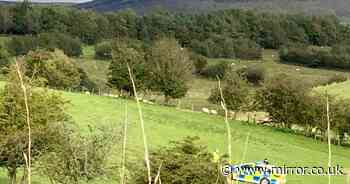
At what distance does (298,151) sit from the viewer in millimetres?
43562

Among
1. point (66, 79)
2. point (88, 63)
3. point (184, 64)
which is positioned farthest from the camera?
point (88, 63)

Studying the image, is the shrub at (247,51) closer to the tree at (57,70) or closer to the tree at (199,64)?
the tree at (199,64)

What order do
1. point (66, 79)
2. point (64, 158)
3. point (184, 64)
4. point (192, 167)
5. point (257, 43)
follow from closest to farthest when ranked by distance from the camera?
point (192, 167) → point (64, 158) → point (66, 79) → point (184, 64) → point (257, 43)

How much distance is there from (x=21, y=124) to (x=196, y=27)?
418 ft

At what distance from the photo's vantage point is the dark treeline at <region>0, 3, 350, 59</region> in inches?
5232

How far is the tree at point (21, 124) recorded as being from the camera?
21688 millimetres

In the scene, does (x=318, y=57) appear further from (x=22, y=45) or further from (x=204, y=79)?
(x=22, y=45)

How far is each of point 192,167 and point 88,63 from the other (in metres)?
94.3

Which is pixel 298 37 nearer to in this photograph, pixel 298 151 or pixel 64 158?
pixel 298 151

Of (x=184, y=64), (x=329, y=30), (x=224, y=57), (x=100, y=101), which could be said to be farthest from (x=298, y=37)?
(x=100, y=101)

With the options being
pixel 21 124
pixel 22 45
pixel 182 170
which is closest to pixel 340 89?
pixel 21 124

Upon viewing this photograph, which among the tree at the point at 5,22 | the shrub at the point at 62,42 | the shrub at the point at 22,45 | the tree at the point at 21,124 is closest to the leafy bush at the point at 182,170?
the tree at the point at 21,124

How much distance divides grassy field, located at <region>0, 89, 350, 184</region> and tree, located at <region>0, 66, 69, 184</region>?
9006 mm

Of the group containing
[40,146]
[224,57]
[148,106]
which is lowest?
[224,57]
